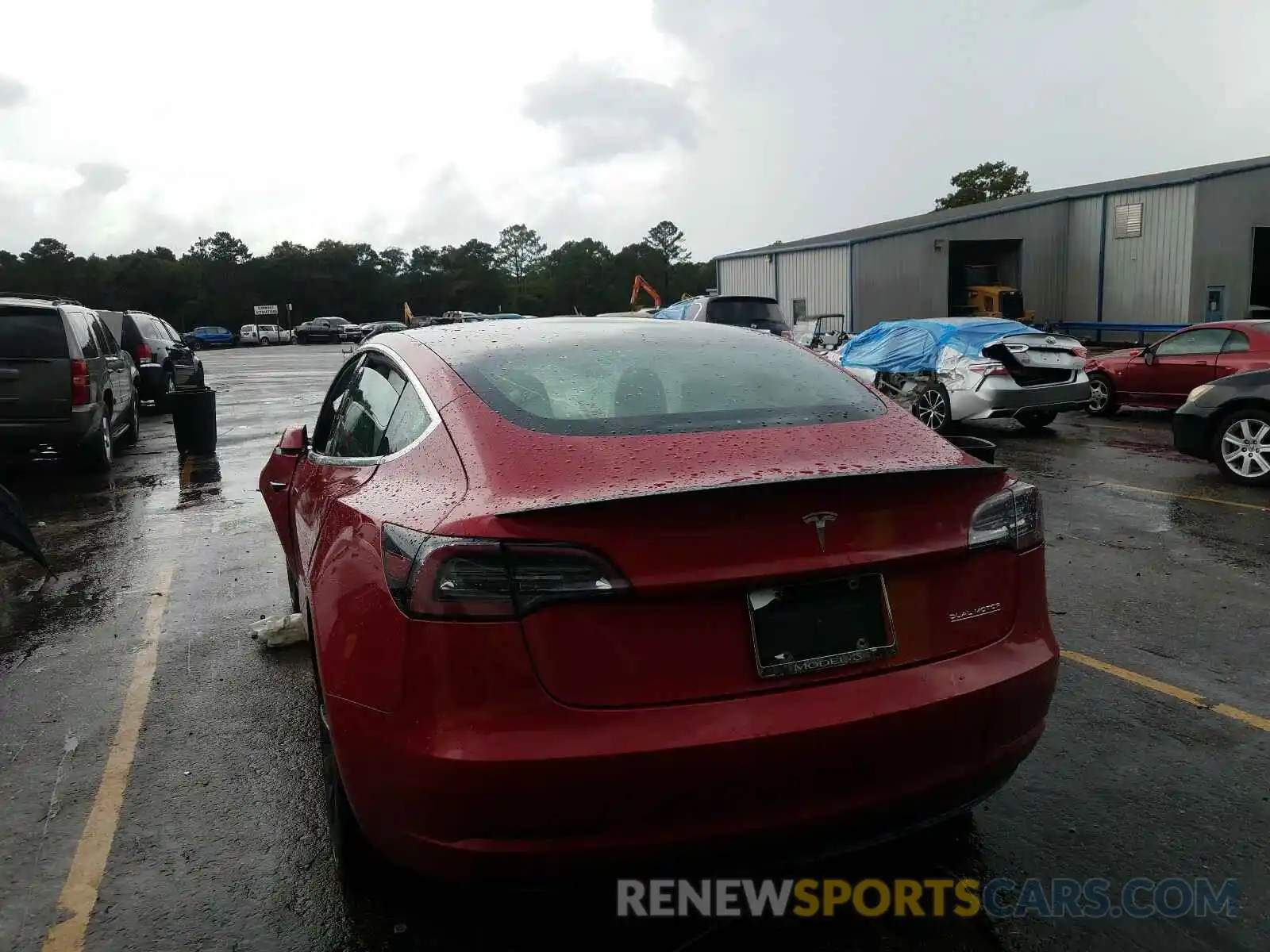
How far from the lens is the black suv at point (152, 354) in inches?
648

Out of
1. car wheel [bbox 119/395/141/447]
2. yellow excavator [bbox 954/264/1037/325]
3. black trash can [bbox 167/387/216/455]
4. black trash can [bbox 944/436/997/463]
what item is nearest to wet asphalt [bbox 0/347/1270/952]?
black trash can [bbox 944/436/997/463]

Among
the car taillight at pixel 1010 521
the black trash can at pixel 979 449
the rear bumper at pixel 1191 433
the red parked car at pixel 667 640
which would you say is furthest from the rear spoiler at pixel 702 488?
the rear bumper at pixel 1191 433

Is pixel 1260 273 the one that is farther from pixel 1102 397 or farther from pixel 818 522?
pixel 818 522

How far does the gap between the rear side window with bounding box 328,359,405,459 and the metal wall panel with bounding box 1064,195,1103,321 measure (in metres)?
29.2

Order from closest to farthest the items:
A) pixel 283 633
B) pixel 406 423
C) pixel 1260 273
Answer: pixel 406 423 → pixel 283 633 → pixel 1260 273

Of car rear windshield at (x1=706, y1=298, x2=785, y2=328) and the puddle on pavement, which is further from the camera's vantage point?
car rear windshield at (x1=706, y1=298, x2=785, y2=328)

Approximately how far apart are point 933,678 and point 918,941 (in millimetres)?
751

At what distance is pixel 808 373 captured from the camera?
3.23 meters

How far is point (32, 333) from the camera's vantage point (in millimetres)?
9500

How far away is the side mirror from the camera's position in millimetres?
4215

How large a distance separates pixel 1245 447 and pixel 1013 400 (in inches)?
138

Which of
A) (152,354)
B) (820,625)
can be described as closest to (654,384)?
(820,625)

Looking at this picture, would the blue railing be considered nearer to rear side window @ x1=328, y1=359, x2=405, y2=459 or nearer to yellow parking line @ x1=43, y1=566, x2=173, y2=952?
rear side window @ x1=328, y1=359, x2=405, y2=459

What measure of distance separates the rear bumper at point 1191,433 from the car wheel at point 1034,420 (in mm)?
3556
